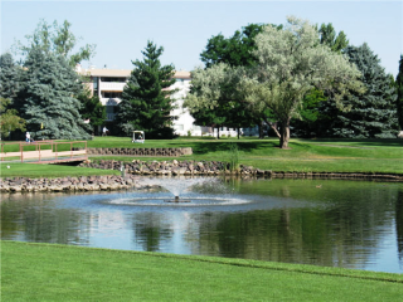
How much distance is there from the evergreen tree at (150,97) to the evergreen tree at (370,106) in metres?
23.1

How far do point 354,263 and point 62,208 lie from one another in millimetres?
14505

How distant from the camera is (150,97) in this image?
86.2 m

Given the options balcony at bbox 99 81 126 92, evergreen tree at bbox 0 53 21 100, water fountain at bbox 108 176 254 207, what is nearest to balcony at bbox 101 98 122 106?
balcony at bbox 99 81 126 92

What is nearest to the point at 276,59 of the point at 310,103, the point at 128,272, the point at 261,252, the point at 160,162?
the point at 160,162

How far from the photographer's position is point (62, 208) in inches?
1051

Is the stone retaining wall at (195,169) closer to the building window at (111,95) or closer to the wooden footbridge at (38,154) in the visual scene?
the wooden footbridge at (38,154)

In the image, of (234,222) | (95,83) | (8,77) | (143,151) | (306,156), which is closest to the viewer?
(234,222)

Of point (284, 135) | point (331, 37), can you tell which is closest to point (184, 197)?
point (284, 135)

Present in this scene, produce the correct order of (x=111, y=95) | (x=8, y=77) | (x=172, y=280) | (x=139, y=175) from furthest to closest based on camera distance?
(x=111, y=95) → (x=8, y=77) → (x=139, y=175) → (x=172, y=280)

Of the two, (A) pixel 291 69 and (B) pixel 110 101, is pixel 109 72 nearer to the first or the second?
(B) pixel 110 101

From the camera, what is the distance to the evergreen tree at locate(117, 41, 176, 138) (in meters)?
84.5

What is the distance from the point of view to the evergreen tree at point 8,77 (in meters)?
80.1

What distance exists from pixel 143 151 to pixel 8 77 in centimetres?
3323

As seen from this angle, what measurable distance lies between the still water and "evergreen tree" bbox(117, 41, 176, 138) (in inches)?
1979
